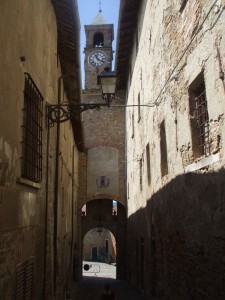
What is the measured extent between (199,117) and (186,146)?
62cm

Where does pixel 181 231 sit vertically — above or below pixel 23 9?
below

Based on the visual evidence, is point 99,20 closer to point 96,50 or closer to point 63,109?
point 96,50

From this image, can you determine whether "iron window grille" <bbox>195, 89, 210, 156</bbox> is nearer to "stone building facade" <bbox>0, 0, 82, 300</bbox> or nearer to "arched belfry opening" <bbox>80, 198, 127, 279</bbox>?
"stone building facade" <bbox>0, 0, 82, 300</bbox>

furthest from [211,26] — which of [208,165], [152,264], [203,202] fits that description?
[152,264]

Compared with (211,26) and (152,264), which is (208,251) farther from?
(152,264)

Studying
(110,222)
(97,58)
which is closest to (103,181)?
(110,222)

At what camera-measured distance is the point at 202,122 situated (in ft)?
20.2

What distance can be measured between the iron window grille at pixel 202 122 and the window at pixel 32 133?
2609 millimetres

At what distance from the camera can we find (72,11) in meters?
7.44

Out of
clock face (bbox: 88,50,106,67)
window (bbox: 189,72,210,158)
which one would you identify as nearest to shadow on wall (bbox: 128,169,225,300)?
window (bbox: 189,72,210,158)

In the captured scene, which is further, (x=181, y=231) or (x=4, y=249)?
→ (x=181, y=231)

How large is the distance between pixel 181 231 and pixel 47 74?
149 inches

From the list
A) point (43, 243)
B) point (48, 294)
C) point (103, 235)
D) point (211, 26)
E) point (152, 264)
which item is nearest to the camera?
point (211, 26)

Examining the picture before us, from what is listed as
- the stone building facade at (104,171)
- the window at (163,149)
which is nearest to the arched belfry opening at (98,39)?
the stone building facade at (104,171)
